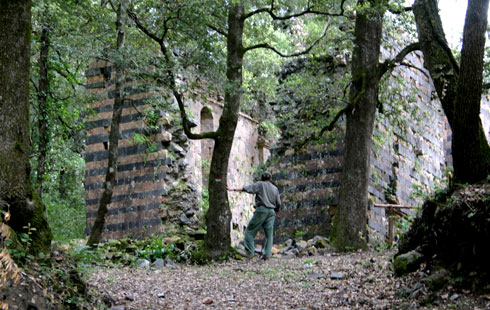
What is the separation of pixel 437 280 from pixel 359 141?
622 cm

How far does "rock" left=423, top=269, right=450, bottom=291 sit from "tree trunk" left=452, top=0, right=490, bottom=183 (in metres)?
1.21

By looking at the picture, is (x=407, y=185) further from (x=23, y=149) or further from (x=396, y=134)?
(x=23, y=149)

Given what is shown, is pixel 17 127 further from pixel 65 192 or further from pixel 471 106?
pixel 65 192

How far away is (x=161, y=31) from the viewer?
1320cm

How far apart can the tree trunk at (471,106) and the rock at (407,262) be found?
1.12 meters

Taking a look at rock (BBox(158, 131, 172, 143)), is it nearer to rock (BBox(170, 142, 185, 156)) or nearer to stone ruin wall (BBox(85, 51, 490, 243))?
stone ruin wall (BBox(85, 51, 490, 243))

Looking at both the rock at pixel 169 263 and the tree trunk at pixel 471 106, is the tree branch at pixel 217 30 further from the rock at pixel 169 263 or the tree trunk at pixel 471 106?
the tree trunk at pixel 471 106

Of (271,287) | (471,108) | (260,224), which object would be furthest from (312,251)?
(471,108)

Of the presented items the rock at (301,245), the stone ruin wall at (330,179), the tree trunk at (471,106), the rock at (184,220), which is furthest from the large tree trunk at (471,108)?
the rock at (184,220)

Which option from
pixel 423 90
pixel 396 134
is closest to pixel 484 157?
pixel 396 134

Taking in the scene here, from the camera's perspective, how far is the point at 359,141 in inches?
504

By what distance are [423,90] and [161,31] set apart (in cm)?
909

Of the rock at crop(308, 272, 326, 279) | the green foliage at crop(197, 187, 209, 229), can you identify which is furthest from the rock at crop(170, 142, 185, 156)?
the rock at crop(308, 272, 326, 279)

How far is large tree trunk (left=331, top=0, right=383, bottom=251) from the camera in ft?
40.7
